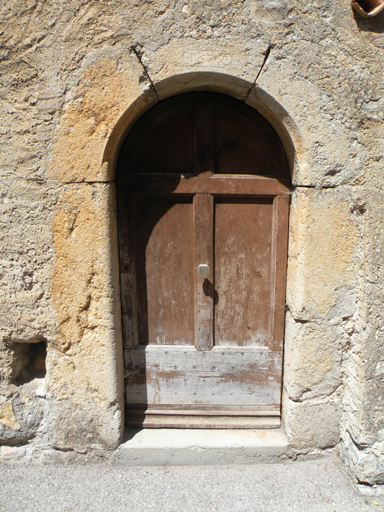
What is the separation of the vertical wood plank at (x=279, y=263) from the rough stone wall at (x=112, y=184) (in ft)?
0.22

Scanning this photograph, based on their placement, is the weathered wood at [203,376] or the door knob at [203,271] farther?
the weathered wood at [203,376]

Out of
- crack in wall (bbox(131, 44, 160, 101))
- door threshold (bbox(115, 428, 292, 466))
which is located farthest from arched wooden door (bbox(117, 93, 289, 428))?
crack in wall (bbox(131, 44, 160, 101))

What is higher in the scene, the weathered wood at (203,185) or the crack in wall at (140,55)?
the crack in wall at (140,55)

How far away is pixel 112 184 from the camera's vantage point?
2.09 meters

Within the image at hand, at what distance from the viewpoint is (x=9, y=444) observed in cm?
229

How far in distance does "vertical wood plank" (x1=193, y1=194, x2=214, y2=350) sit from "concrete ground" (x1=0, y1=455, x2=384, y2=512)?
796 millimetres

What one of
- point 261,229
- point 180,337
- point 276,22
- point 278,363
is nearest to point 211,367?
point 180,337

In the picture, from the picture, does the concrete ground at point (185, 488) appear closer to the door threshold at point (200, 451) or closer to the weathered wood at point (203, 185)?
the door threshold at point (200, 451)

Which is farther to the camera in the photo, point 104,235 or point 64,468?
point 64,468

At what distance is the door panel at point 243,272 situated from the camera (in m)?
2.27

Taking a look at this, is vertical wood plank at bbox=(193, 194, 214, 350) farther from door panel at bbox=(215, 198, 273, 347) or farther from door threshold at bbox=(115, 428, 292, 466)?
door threshold at bbox=(115, 428, 292, 466)

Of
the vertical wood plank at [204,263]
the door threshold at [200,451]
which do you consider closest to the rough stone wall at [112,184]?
the door threshold at [200,451]

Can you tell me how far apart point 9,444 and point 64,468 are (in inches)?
15.3

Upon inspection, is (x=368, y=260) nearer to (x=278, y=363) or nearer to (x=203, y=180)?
(x=278, y=363)
